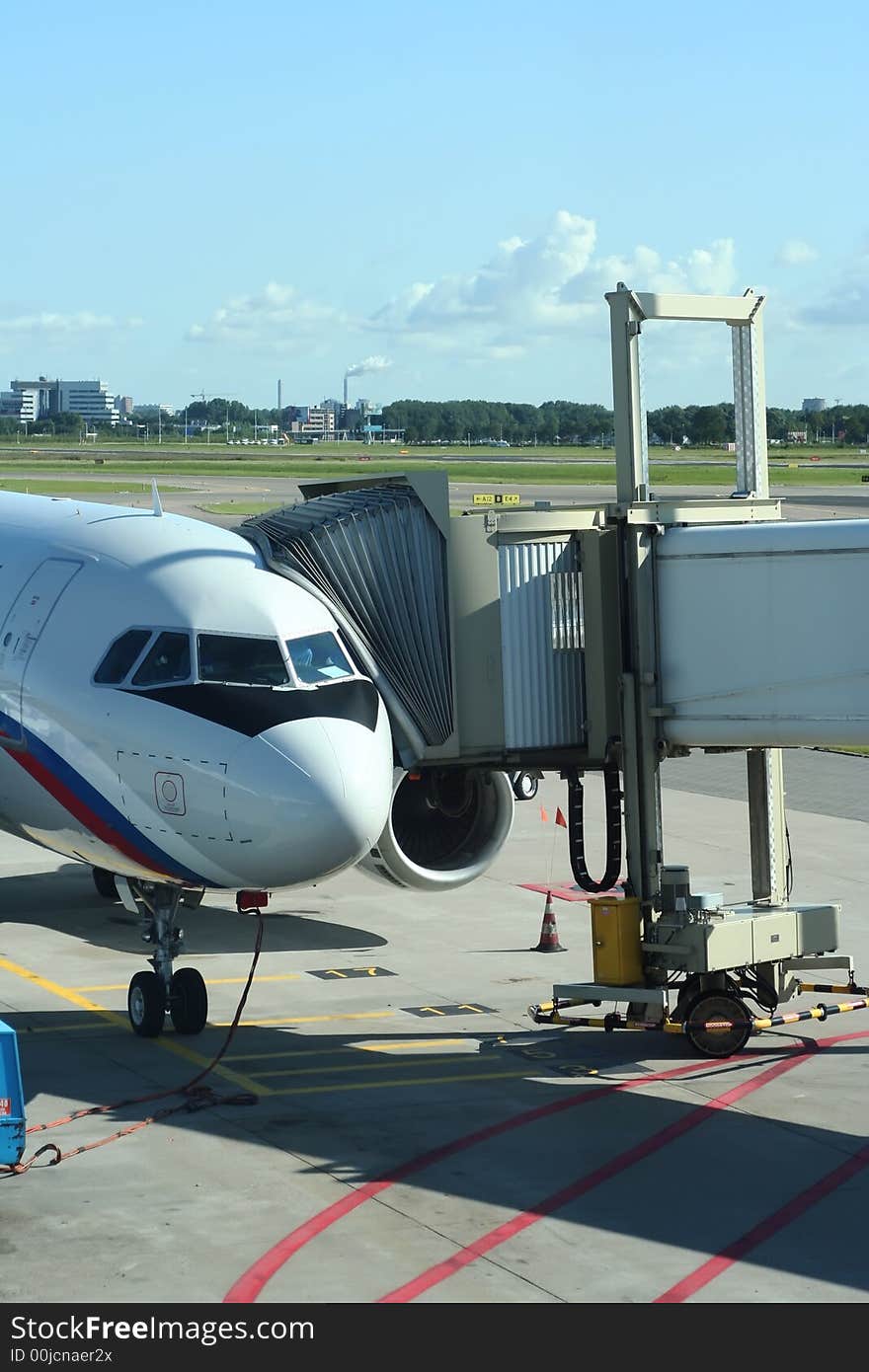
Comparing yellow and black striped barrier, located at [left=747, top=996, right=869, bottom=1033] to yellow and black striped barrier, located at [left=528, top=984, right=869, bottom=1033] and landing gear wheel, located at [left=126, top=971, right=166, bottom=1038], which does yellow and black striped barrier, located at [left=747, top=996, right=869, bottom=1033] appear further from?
landing gear wheel, located at [left=126, top=971, right=166, bottom=1038]

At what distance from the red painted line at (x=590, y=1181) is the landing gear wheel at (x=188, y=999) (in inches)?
Result: 229

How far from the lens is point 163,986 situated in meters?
21.7

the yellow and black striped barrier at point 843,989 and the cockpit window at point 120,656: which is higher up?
the cockpit window at point 120,656

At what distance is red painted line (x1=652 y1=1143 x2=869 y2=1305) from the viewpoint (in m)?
14.2

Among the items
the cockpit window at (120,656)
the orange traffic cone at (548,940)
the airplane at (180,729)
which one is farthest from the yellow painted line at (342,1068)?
the orange traffic cone at (548,940)

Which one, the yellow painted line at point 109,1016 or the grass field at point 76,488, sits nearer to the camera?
the yellow painted line at point 109,1016

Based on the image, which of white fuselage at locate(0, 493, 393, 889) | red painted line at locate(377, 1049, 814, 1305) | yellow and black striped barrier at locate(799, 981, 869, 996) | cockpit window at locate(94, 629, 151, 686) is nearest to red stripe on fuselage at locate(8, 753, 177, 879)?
white fuselage at locate(0, 493, 393, 889)

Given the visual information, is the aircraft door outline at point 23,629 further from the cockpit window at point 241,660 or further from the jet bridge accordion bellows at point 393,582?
the cockpit window at point 241,660

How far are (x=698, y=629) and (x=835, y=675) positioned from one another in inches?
74.7

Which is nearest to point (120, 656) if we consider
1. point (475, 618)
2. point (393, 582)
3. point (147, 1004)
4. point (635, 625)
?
point (393, 582)

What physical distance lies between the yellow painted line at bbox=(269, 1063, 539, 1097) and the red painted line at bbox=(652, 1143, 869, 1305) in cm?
423

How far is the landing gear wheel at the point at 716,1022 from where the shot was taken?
2123 centimetres
